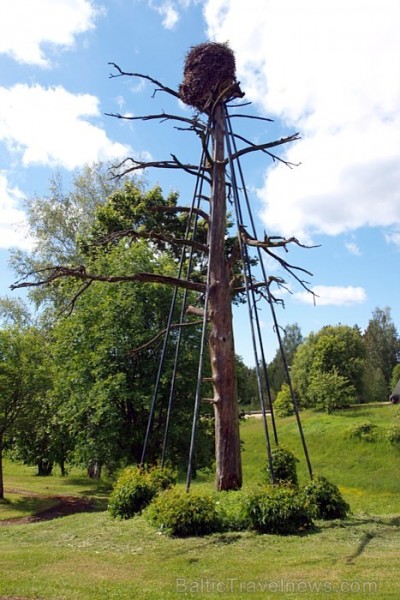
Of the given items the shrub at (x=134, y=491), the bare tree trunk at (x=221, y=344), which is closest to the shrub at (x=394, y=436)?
the bare tree trunk at (x=221, y=344)

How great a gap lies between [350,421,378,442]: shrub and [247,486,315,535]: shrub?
23280 mm

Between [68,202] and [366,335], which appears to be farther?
[366,335]

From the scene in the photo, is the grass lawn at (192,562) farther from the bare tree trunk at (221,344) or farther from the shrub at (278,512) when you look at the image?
the bare tree trunk at (221,344)

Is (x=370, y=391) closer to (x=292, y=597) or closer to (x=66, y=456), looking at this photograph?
(x=66, y=456)

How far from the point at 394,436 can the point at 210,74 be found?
2302 centimetres

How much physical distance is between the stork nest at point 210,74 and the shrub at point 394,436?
22159 mm

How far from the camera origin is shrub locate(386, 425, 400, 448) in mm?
28047

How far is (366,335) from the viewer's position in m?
70.1

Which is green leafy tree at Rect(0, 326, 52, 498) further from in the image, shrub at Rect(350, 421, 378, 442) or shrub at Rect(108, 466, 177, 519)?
shrub at Rect(350, 421, 378, 442)

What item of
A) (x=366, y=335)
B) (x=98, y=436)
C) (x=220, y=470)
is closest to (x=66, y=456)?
(x=98, y=436)

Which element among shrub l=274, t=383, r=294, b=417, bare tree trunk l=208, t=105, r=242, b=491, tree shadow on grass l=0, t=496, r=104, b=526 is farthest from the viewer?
shrub l=274, t=383, r=294, b=417

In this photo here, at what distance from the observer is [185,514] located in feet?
25.5

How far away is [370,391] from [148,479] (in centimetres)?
4696

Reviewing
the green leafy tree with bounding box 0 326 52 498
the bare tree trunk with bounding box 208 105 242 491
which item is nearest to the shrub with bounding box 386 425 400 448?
the green leafy tree with bounding box 0 326 52 498
